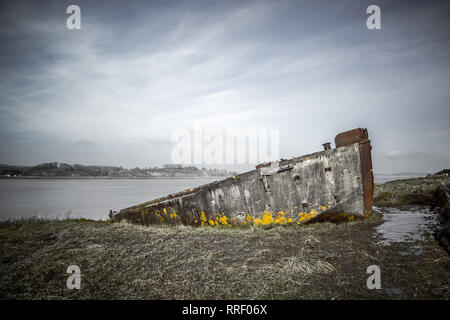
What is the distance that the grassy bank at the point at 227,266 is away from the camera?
83.8 inches

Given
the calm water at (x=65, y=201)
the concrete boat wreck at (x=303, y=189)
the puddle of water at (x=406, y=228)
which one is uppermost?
the concrete boat wreck at (x=303, y=189)

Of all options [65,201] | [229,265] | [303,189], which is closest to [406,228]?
[303,189]

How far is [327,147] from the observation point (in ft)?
16.1

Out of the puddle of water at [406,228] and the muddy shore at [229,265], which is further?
the puddle of water at [406,228]

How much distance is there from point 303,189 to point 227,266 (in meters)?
2.72

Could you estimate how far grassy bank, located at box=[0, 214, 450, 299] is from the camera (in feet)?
6.98

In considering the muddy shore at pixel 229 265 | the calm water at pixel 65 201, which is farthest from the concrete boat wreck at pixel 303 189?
the calm water at pixel 65 201

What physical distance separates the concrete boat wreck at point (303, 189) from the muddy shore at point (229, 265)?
1.51 ft

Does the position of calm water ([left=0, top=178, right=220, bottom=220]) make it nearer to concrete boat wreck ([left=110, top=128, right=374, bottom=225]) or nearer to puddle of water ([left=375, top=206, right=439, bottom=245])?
concrete boat wreck ([left=110, top=128, right=374, bottom=225])

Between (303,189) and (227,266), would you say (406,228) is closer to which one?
(303,189)

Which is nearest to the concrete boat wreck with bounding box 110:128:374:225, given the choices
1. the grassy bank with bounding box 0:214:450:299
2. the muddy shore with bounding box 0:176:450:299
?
the muddy shore with bounding box 0:176:450:299

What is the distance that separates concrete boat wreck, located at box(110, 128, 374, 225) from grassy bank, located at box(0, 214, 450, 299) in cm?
56

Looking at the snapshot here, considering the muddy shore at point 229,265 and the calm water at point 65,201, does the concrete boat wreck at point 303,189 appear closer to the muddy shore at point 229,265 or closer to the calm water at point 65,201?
the muddy shore at point 229,265
